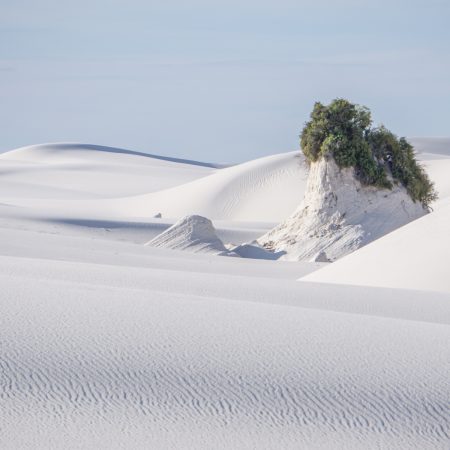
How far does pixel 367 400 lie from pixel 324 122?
17475 mm

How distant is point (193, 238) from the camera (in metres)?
23.9

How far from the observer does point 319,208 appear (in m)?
22.5

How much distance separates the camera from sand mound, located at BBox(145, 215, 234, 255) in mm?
23453

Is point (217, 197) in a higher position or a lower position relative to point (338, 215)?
lower

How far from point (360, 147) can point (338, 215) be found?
1528mm

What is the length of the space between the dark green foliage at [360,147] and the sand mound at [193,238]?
2.89 metres

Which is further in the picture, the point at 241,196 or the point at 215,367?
the point at 241,196

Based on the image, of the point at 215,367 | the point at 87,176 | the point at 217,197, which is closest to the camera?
the point at 215,367

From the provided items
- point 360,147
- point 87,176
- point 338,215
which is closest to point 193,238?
point 338,215

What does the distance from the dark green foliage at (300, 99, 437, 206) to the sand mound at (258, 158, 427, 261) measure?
0.22 meters

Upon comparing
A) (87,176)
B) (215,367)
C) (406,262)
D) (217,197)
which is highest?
(215,367)

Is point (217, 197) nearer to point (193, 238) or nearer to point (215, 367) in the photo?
point (193, 238)

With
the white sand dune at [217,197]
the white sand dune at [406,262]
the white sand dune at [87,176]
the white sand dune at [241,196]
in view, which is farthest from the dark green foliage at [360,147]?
the white sand dune at [87,176]

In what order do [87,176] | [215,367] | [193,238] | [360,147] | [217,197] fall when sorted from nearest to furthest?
1. [215,367]
2. [360,147]
3. [193,238]
4. [217,197]
5. [87,176]
